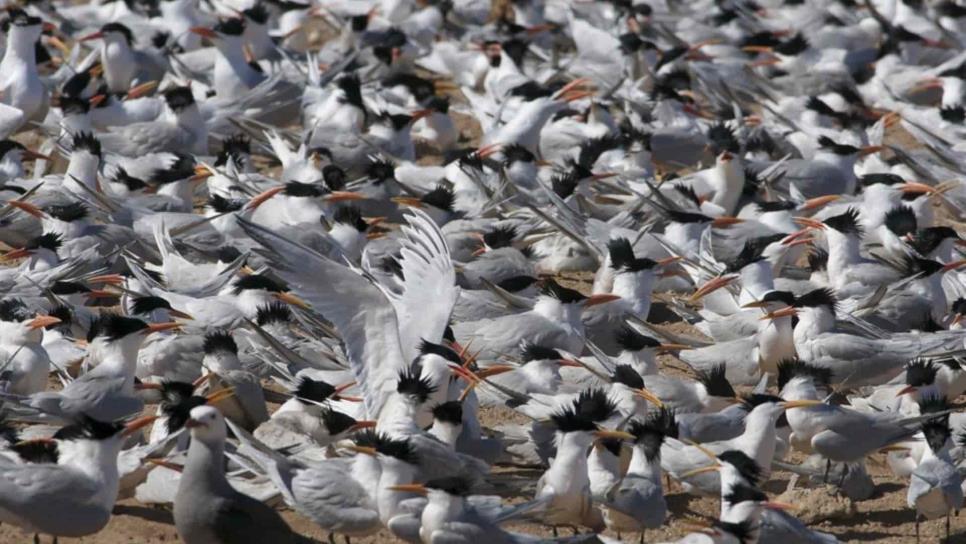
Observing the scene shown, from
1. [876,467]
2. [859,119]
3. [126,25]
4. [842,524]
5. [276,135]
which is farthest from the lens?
[126,25]

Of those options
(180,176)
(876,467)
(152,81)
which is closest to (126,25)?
(152,81)

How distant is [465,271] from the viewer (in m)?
9.09

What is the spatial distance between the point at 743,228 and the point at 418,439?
3.82 meters

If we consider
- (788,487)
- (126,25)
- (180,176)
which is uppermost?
(788,487)

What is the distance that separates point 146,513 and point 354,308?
3.58ft

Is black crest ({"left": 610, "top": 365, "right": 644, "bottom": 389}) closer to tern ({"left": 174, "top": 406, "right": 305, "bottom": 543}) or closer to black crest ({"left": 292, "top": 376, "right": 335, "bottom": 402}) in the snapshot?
black crest ({"left": 292, "top": 376, "right": 335, "bottom": 402})

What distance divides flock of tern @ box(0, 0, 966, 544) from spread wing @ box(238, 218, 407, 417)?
0.01m

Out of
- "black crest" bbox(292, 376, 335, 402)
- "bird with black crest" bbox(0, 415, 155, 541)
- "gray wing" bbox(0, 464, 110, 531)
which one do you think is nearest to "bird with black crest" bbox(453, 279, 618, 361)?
"black crest" bbox(292, 376, 335, 402)

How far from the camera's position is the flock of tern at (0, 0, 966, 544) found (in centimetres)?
657

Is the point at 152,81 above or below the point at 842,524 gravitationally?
below

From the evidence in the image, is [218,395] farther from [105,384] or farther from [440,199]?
[440,199]

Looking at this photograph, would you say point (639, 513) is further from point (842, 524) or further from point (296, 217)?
point (296, 217)

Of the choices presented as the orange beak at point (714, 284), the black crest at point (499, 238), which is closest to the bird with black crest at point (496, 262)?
the black crest at point (499, 238)

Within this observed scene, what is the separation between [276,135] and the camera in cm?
1121
